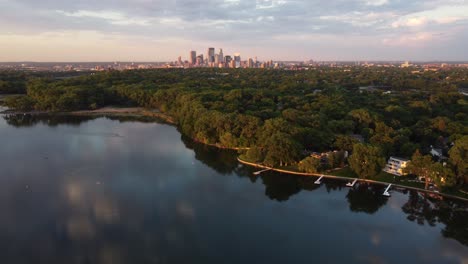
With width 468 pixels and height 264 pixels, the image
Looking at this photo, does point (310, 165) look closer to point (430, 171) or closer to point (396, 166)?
point (396, 166)

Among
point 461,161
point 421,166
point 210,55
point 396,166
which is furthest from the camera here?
point 210,55

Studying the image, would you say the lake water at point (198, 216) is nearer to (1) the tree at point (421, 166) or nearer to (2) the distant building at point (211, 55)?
(1) the tree at point (421, 166)

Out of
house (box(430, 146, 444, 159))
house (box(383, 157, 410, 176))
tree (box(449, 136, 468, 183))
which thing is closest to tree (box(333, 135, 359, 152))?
house (box(383, 157, 410, 176))

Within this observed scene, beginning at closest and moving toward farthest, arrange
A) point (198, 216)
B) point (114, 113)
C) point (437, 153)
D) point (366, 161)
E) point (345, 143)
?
point (198, 216)
point (366, 161)
point (437, 153)
point (345, 143)
point (114, 113)

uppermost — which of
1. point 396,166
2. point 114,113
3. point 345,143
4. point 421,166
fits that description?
point 345,143

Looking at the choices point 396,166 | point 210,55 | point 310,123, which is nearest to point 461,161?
point 396,166

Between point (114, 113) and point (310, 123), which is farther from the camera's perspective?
point (114, 113)

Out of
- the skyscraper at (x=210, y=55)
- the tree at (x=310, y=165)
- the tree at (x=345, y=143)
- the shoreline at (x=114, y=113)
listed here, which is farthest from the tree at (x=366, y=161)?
the skyscraper at (x=210, y=55)
